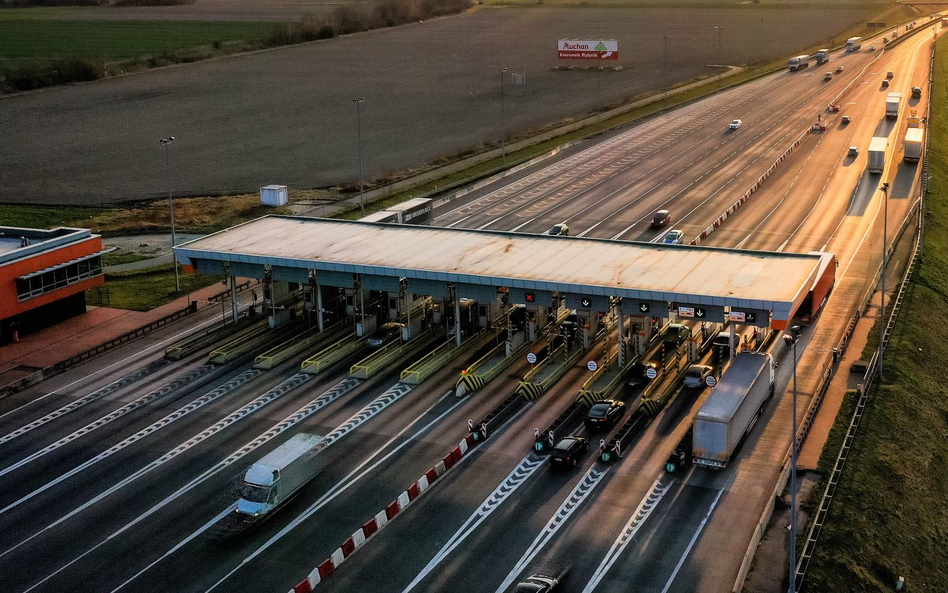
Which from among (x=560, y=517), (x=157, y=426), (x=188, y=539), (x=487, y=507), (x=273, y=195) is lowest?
(x=157, y=426)

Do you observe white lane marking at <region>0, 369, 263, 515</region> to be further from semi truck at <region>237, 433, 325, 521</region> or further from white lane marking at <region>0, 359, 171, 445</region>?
semi truck at <region>237, 433, 325, 521</region>

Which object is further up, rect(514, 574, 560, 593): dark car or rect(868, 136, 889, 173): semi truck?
rect(868, 136, 889, 173): semi truck

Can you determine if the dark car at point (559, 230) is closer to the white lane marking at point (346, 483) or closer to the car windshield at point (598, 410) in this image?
the white lane marking at point (346, 483)

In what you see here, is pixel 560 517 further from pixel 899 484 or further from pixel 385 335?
pixel 385 335

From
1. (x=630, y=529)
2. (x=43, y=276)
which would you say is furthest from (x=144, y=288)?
(x=630, y=529)

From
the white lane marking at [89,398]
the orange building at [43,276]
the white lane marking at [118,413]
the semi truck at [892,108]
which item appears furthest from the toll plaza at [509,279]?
the semi truck at [892,108]

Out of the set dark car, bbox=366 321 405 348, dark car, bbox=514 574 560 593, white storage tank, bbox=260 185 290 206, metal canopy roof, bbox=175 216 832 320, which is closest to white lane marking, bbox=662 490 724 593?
dark car, bbox=514 574 560 593
